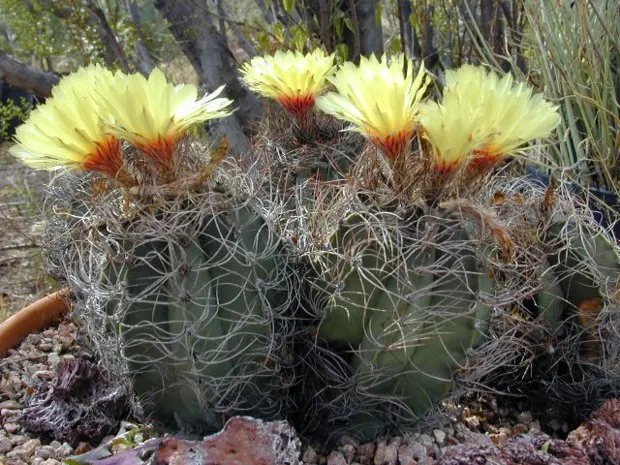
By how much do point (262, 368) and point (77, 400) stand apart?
0.31 m

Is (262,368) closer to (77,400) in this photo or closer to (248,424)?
(248,424)

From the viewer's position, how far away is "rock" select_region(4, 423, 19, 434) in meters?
0.96

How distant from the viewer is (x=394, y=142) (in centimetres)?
71

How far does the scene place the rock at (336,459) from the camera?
0.79m

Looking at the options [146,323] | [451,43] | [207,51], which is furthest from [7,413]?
[451,43]

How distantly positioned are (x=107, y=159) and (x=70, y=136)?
43 mm

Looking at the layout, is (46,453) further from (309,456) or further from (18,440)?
(309,456)

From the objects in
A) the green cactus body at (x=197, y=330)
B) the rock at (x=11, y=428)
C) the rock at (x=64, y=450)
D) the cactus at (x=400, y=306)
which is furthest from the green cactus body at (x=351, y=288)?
the rock at (x=11, y=428)

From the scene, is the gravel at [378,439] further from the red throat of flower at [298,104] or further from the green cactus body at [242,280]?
the red throat of flower at [298,104]

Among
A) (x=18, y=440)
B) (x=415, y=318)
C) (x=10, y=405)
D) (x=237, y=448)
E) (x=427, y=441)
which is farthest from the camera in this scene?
(x=10, y=405)

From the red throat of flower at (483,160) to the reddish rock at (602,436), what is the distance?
27 cm

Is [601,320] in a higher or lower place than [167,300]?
lower

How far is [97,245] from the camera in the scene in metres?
0.74

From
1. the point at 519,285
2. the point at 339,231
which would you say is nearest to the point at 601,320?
the point at 519,285
